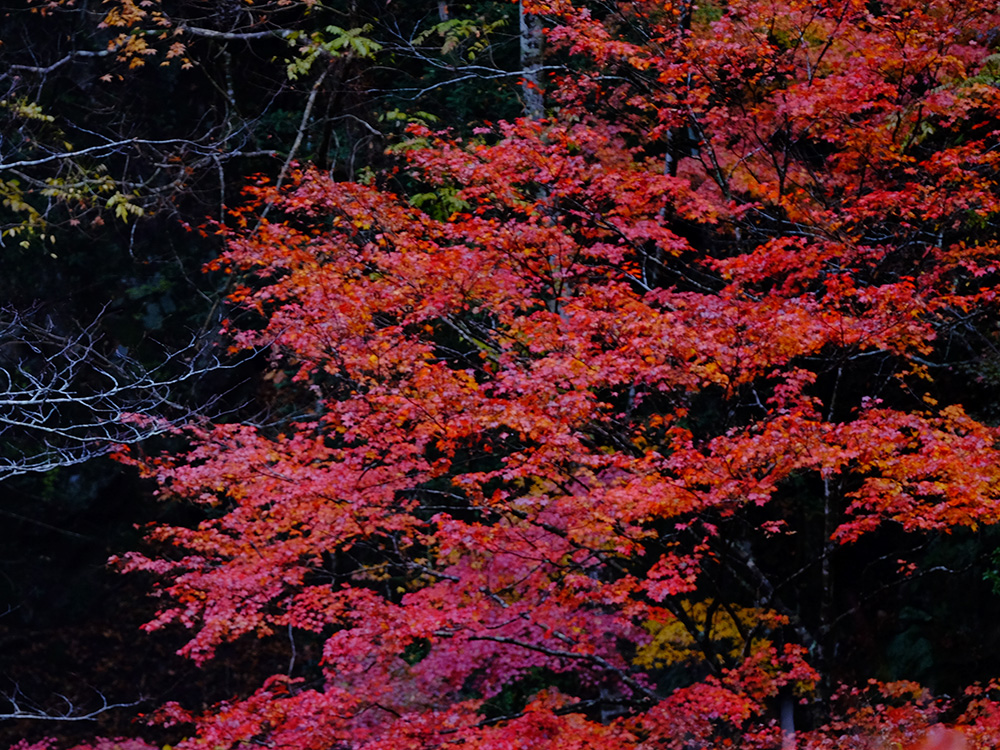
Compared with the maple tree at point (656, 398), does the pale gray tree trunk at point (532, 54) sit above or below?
above

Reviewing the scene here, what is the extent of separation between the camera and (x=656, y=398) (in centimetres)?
1064

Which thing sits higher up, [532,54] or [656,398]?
[532,54]

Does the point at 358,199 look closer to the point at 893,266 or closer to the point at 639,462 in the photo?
the point at 639,462

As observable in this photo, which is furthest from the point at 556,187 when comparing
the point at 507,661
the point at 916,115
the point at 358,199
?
the point at 507,661

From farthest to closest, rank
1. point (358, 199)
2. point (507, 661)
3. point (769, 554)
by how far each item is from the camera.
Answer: point (769, 554) < point (358, 199) < point (507, 661)

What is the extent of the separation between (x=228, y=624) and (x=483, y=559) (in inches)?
115

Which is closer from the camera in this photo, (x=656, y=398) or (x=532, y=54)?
(x=656, y=398)

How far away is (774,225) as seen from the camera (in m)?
11.3

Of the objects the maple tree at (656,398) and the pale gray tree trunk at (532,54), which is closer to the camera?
the maple tree at (656,398)

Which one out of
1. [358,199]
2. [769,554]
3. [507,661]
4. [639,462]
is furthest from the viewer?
[769,554]

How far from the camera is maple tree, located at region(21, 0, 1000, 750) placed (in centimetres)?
763

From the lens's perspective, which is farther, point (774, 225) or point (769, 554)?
point (769, 554)

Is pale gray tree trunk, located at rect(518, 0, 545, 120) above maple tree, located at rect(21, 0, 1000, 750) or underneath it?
above

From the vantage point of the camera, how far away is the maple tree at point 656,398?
7.63m
